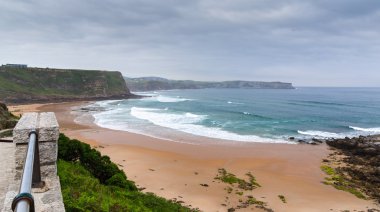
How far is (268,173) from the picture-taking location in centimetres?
2572

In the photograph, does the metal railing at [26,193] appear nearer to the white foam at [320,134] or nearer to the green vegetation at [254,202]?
the green vegetation at [254,202]

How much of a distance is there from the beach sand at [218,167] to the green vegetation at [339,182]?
596 millimetres

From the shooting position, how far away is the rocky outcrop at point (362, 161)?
2391 cm

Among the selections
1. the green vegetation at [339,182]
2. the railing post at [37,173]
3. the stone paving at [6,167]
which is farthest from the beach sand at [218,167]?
the railing post at [37,173]

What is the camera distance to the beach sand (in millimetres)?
19719

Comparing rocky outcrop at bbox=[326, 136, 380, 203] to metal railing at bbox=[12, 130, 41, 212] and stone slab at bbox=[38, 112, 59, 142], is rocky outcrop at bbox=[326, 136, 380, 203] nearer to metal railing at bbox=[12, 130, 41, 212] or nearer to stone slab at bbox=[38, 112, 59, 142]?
stone slab at bbox=[38, 112, 59, 142]

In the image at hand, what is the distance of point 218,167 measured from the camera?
87.0 ft

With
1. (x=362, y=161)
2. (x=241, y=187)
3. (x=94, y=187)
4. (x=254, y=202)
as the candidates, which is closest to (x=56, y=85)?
(x=241, y=187)

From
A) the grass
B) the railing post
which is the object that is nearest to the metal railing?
the railing post

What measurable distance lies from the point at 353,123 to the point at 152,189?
45446 mm

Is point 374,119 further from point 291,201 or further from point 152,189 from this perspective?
point 152,189

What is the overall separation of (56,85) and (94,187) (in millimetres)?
100701

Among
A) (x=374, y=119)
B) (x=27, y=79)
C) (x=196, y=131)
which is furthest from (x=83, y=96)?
(x=374, y=119)

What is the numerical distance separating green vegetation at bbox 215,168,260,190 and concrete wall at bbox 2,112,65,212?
1836 centimetres
